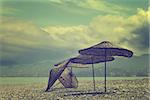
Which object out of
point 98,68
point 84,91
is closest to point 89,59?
point 98,68

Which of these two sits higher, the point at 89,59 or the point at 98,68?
the point at 89,59

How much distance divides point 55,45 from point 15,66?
0.59m

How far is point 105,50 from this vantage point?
17.3 ft

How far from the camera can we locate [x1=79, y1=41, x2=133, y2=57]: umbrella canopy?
206 inches

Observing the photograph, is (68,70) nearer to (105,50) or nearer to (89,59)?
(89,59)

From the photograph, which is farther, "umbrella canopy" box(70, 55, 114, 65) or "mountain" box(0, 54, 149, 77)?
"umbrella canopy" box(70, 55, 114, 65)

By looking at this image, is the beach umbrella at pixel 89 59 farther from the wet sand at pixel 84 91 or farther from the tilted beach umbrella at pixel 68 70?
the wet sand at pixel 84 91

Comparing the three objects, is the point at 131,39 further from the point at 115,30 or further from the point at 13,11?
the point at 13,11

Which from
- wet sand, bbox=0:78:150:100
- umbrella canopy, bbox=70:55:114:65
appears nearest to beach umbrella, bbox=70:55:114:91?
umbrella canopy, bbox=70:55:114:65

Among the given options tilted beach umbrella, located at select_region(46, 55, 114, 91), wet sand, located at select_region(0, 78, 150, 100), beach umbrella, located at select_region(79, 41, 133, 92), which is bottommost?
wet sand, located at select_region(0, 78, 150, 100)

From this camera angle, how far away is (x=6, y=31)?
5.11 meters

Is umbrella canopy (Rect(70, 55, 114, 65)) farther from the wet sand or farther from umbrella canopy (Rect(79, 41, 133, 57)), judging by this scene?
the wet sand

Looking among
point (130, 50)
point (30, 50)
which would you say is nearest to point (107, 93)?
point (130, 50)

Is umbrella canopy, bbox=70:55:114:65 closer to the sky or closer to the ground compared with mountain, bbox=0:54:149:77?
closer to the sky
